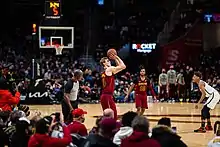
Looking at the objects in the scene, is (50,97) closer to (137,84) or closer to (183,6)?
(137,84)

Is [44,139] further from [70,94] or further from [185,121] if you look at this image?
[185,121]

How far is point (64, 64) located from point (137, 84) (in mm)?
18208

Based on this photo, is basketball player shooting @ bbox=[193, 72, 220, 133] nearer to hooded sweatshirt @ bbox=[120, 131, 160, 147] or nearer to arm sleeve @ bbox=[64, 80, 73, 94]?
arm sleeve @ bbox=[64, 80, 73, 94]

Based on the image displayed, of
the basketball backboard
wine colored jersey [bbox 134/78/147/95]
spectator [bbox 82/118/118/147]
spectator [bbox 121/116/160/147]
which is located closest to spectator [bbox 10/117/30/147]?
spectator [bbox 82/118/118/147]

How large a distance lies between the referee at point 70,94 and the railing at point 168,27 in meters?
25.7

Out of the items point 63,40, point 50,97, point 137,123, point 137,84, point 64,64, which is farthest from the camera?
point 64,64

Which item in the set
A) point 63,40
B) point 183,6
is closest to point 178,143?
point 63,40

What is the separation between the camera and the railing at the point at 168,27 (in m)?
38.0

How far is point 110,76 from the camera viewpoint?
1303 centimetres

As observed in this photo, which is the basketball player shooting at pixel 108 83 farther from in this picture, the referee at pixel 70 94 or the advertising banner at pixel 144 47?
the advertising banner at pixel 144 47

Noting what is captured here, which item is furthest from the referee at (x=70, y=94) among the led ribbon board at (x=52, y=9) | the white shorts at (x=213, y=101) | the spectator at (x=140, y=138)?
the led ribbon board at (x=52, y=9)

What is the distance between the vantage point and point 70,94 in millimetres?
12477

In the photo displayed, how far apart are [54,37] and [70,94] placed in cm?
1474

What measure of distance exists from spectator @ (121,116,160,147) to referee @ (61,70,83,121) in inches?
216
